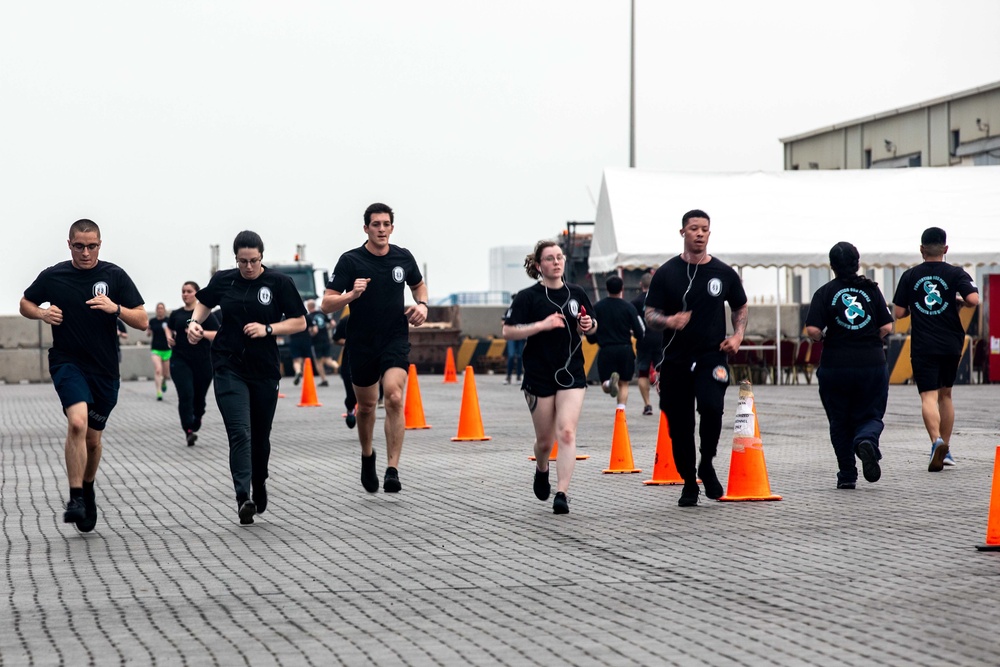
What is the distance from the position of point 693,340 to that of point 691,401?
0.43m

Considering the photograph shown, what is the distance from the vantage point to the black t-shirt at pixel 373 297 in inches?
443

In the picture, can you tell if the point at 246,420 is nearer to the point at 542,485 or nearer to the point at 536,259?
the point at 542,485

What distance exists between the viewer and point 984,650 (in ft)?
18.3

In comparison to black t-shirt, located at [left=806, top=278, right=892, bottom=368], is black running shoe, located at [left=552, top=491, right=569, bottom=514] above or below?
below

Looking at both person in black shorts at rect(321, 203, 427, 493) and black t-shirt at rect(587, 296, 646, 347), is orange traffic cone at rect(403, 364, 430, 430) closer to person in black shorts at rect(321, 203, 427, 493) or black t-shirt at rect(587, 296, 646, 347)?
black t-shirt at rect(587, 296, 646, 347)

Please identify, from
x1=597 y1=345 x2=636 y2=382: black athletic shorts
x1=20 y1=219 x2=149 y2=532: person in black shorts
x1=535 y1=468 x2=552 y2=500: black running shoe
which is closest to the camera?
x1=20 y1=219 x2=149 y2=532: person in black shorts

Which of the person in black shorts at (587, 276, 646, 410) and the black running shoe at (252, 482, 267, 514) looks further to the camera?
the person in black shorts at (587, 276, 646, 410)

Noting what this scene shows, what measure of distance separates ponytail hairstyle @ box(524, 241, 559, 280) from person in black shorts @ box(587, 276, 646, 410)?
27.8ft

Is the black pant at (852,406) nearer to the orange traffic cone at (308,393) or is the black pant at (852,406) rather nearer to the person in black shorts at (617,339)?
the person in black shorts at (617,339)

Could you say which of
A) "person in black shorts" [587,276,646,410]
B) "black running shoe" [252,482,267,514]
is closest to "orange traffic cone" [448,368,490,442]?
"person in black shorts" [587,276,646,410]

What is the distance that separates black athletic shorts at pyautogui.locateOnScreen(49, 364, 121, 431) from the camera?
9.35 m

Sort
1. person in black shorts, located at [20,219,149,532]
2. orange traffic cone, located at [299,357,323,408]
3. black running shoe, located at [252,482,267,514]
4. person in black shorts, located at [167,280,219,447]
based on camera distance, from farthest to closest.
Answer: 1. orange traffic cone, located at [299,357,323,408]
2. person in black shorts, located at [167,280,219,447]
3. black running shoe, located at [252,482,267,514]
4. person in black shorts, located at [20,219,149,532]

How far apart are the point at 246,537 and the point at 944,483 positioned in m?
5.37

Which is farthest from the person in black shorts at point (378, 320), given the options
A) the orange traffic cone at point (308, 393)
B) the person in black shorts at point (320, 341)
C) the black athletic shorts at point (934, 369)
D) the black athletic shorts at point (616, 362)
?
the person in black shorts at point (320, 341)
